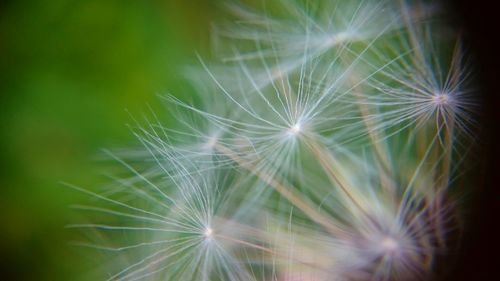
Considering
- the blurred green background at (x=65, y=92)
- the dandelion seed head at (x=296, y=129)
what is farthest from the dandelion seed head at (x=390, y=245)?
the blurred green background at (x=65, y=92)

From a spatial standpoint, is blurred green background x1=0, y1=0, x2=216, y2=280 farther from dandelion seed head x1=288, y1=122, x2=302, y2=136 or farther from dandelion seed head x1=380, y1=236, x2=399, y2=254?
dandelion seed head x1=380, y1=236, x2=399, y2=254

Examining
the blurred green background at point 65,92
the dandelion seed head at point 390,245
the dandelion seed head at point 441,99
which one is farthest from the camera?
the blurred green background at point 65,92

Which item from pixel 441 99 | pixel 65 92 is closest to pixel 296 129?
pixel 441 99

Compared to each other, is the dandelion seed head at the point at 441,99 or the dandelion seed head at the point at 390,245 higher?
the dandelion seed head at the point at 441,99

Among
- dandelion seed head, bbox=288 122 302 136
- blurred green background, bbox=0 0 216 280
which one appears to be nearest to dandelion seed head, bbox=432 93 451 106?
dandelion seed head, bbox=288 122 302 136

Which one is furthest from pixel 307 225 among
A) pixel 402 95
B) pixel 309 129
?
pixel 402 95

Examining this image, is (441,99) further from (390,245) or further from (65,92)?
(65,92)

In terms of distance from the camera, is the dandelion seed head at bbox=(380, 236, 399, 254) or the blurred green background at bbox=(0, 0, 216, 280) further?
the blurred green background at bbox=(0, 0, 216, 280)

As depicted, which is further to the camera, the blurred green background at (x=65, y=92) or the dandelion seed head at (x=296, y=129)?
the blurred green background at (x=65, y=92)

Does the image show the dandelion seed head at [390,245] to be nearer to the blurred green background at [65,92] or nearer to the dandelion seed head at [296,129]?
the dandelion seed head at [296,129]
